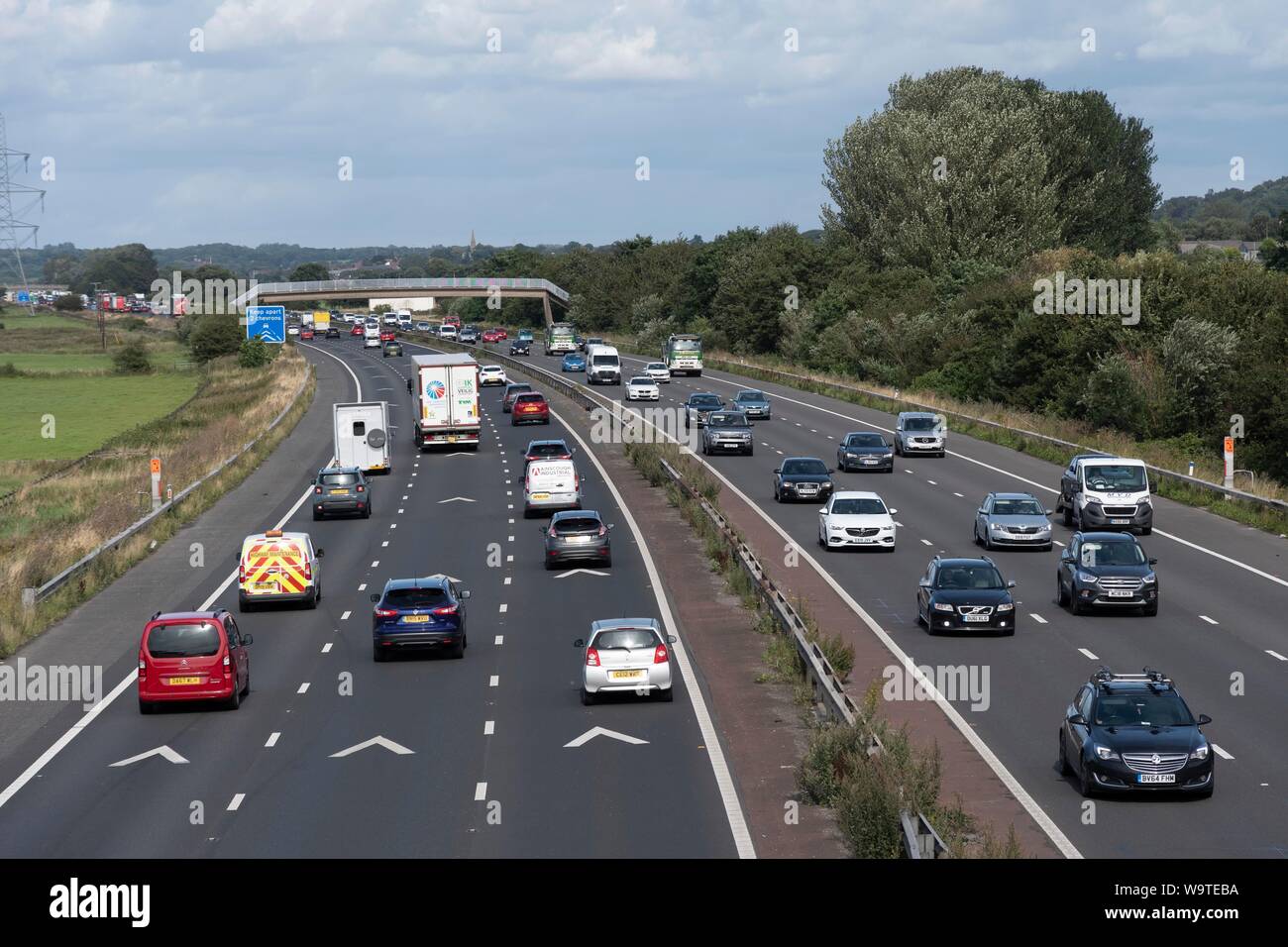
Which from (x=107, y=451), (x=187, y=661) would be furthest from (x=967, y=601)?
(x=107, y=451)

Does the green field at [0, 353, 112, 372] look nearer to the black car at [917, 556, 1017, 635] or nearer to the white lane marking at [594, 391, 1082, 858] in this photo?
the white lane marking at [594, 391, 1082, 858]

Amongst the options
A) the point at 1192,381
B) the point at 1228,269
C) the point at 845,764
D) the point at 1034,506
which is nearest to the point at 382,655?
the point at 845,764

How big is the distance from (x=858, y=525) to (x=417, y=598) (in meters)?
14.3

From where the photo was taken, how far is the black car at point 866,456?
57.1 m

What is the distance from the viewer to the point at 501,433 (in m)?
75.2

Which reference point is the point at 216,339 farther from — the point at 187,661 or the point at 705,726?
the point at 705,726

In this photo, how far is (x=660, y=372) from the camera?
99062mm

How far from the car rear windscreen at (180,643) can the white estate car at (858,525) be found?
18829 millimetres

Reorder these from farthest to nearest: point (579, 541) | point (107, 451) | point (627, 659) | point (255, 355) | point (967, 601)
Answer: point (255, 355) → point (107, 451) → point (579, 541) → point (967, 601) → point (627, 659)

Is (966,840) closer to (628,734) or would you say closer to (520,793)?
(520,793)

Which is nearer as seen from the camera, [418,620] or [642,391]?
[418,620]

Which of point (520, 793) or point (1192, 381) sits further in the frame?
point (1192, 381)
